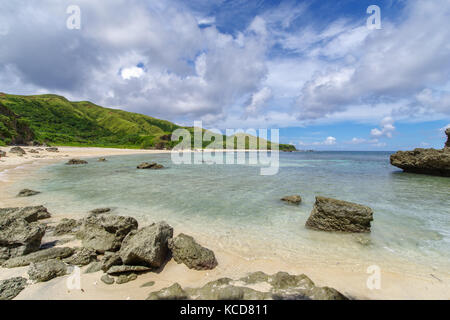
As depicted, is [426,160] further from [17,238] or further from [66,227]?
[17,238]

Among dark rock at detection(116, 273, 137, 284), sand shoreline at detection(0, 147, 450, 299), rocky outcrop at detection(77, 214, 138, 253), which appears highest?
rocky outcrop at detection(77, 214, 138, 253)

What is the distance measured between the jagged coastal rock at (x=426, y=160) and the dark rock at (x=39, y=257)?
40889 millimetres

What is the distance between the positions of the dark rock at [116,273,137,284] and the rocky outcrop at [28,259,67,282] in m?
1.66

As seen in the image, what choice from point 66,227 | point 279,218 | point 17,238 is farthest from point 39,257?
point 279,218

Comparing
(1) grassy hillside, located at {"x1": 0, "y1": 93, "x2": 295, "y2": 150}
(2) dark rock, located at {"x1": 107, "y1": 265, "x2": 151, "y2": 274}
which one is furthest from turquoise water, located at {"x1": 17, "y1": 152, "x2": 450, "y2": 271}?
(1) grassy hillside, located at {"x1": 0, "y1": 93, "x2": 295, "y2": 150}

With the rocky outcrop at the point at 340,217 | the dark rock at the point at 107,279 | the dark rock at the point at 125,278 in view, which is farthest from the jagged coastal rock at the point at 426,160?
the dark rock at the point at 107,279

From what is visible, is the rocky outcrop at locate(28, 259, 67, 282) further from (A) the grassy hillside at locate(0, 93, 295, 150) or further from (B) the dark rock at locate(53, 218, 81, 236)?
(A) the grassy hillside at locate(0, 93, 295, 150)

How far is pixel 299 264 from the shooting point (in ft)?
20.7

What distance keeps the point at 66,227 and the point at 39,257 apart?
2684mm

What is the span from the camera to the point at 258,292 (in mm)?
4391

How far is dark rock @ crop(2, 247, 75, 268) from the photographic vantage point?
18.4 feet
